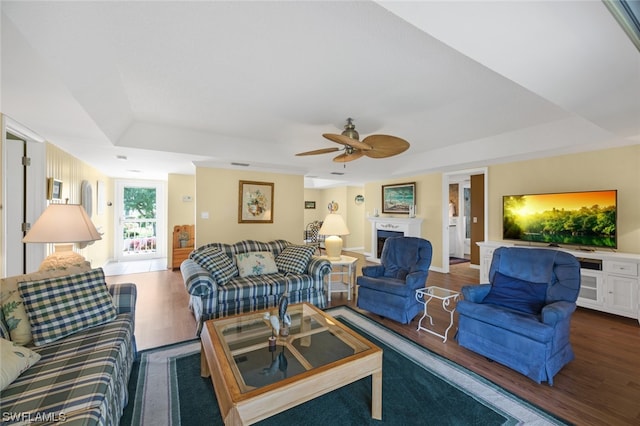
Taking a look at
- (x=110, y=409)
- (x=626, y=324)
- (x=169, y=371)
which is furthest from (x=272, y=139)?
(x=626, y=324)

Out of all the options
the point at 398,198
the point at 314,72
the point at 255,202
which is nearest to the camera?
the point at 314,72

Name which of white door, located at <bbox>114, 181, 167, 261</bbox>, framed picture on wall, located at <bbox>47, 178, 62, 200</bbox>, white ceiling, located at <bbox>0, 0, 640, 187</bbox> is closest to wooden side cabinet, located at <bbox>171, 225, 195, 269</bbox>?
white door, located at <bbox>114, 181, 167, 261</bbox>

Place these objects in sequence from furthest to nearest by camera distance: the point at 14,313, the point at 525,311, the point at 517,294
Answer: the point at 517,294 < the point at 525,311 < the point at 14,313

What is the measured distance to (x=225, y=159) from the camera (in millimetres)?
4043

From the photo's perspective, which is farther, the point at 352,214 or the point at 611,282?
the point at 352,214

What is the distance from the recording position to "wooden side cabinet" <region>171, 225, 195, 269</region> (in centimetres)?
568

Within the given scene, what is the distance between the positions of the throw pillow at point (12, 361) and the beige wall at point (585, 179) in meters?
5.78

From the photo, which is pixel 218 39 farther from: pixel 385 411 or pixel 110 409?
pixel 385 411

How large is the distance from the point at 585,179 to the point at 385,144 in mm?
3359

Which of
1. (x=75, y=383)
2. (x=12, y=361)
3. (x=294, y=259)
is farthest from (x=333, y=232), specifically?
(x=12, y=361)

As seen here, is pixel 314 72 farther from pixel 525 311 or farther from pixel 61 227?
pixel 525 311

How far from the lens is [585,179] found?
3.68m

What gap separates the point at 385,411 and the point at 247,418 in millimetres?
954

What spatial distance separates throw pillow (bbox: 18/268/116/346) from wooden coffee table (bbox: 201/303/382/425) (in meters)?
0.76
